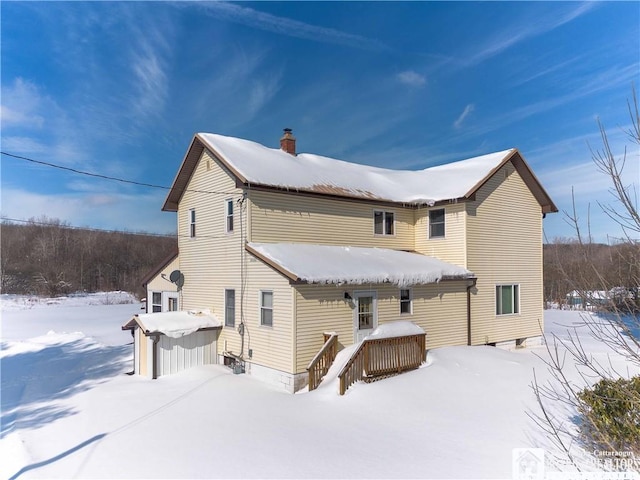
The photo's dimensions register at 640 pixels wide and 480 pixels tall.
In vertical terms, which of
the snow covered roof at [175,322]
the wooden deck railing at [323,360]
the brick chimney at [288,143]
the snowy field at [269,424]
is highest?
the brick chimney at [288,143]

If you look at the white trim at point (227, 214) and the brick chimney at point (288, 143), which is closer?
the white trim at point (227, 214)

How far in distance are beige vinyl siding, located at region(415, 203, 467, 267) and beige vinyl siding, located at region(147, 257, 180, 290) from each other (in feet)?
35.6

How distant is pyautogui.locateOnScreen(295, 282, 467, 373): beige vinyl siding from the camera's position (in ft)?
38.1

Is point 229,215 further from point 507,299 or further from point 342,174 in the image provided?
point 507,299

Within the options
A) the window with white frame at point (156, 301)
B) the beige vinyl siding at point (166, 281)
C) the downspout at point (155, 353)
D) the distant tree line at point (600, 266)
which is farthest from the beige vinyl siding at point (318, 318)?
the window with white frame at point (156, 301)

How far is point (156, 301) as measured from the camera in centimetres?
1886

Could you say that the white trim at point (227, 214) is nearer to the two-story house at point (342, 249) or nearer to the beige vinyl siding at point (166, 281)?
the two-story house at point (342, 249)

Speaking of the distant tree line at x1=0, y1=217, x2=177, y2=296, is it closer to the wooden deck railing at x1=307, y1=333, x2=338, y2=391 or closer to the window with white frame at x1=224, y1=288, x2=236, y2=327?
the window with white frame at x1=224, y1=288, x2=236, y2=327

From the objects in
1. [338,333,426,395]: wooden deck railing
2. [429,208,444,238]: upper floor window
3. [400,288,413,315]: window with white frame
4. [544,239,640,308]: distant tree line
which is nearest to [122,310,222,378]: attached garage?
[338,333,426,395]: wooden deck railing

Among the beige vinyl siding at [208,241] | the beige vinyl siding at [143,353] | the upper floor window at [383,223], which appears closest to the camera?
the beige vinyl siding at [143,353]

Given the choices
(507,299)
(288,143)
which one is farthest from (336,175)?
(507,299)

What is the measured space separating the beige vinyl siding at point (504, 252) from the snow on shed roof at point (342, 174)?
1092mm

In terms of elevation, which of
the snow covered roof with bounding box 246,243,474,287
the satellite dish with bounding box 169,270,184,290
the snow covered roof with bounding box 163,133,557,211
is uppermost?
the snow covered roof with bounding box 163,133,557,211

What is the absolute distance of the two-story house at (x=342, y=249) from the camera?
12258 millimetres
